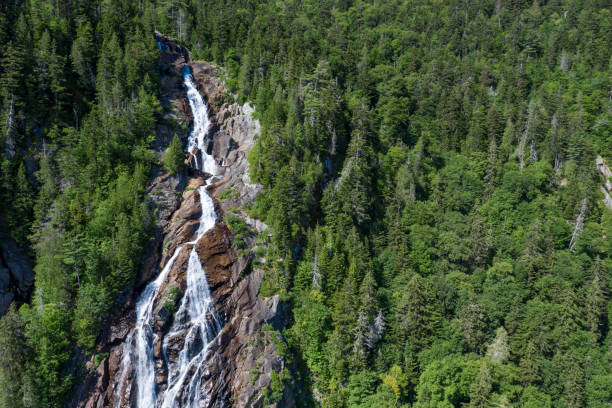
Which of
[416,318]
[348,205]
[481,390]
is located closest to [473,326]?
[416,318]

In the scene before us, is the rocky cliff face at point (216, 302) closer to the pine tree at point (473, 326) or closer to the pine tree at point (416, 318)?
the pine tree at point (416, 318)

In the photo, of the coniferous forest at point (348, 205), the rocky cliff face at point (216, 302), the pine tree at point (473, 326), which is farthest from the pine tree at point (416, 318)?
the rocky cliff face at point (216, 302)

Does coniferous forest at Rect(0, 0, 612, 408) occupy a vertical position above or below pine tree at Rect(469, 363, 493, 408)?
above

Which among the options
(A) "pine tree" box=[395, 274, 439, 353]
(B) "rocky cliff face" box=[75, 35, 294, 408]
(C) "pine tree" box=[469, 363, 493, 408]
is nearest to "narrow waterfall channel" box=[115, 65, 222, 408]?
(B) "rocky cliff face" box=[75, 35, 294, 408]

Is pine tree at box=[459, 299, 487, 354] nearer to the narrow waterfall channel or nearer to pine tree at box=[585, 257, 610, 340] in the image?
pine tree at box=[585, 257, 610, 340]

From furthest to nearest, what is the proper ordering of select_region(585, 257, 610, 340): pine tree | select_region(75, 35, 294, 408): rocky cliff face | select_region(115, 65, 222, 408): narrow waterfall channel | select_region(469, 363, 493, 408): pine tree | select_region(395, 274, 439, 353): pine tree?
select_region(585, 257, 610, 340): pine tree
select_region(395, 274, 439, 353): pine tree
select_region(75, 35, 294, 408): rocky cliff face
select_region(115, 65, 222, 408): narrow waterfall channel
select_region(469, 363, 493, 408): pine tree

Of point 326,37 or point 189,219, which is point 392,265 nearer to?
point 189,219
